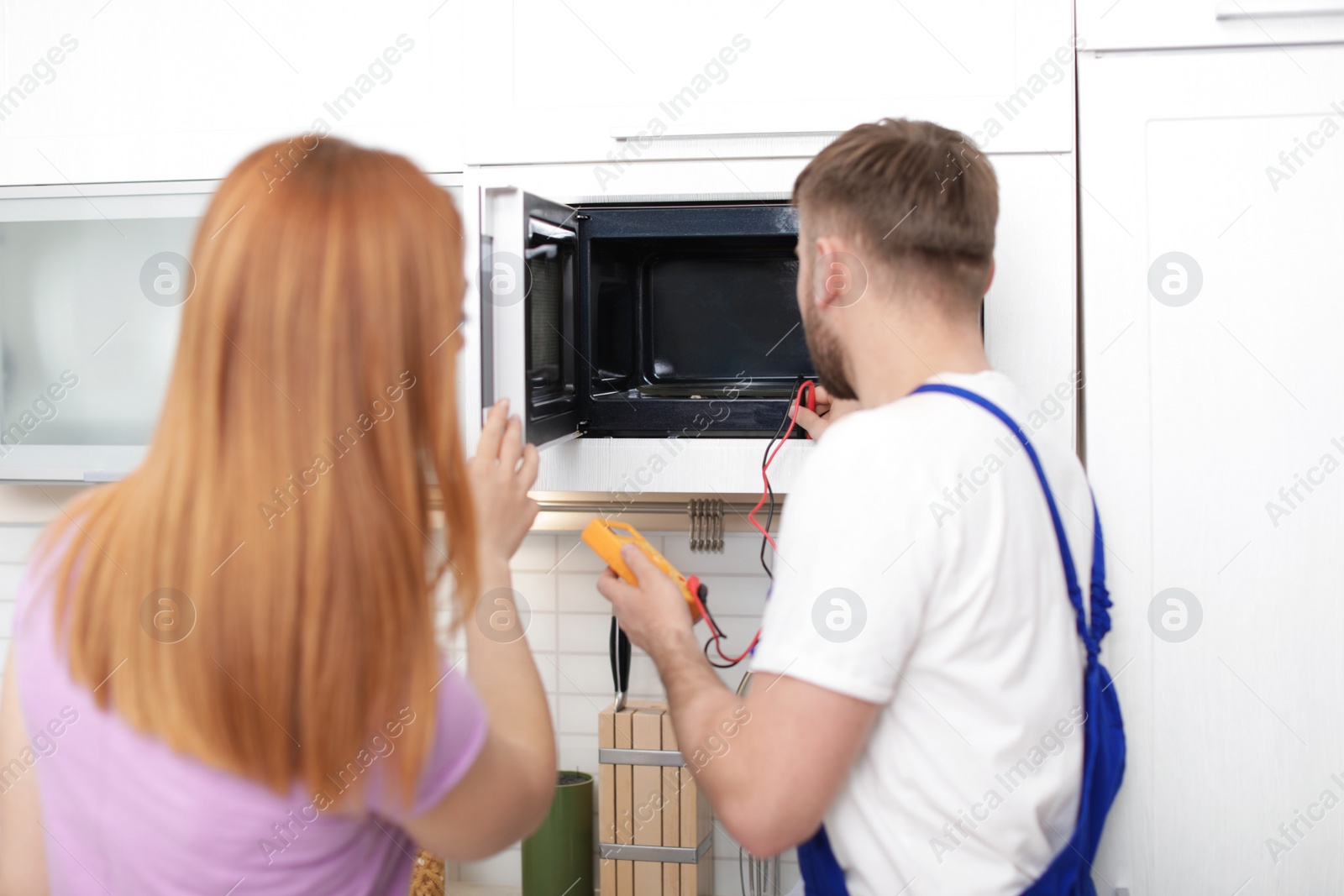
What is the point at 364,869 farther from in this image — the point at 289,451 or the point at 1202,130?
the point at 1202,130

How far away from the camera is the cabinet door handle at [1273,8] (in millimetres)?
1120

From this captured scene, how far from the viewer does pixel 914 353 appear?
87cm

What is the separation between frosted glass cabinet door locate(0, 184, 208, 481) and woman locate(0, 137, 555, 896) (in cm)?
84

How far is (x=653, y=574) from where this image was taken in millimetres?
966

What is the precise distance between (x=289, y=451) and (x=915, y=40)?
88cm

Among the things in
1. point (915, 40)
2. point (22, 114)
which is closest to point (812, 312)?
point (915, 40)

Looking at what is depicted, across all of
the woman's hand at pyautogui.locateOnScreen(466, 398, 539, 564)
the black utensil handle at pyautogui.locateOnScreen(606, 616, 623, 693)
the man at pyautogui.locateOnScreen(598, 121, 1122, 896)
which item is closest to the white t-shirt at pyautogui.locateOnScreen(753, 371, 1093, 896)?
the man at pyautogui.locateOnScreen(598, 121, 1122, 896)

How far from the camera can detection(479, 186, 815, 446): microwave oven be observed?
1001 millimetres

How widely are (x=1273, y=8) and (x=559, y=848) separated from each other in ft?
4.59

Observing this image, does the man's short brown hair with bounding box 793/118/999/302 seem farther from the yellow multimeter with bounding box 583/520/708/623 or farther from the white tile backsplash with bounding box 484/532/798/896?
the white tile backsplash with bounding box 484/532/798/896

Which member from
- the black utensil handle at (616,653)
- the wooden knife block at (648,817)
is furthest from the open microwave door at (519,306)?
the wooden knife block at (648,817)

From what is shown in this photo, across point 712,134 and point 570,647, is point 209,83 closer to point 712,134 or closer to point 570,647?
point 712,134

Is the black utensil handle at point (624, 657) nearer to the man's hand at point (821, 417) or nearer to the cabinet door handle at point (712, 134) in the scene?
the man's hand at point (821, 417)

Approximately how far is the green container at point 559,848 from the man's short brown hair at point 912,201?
0.99 meters
